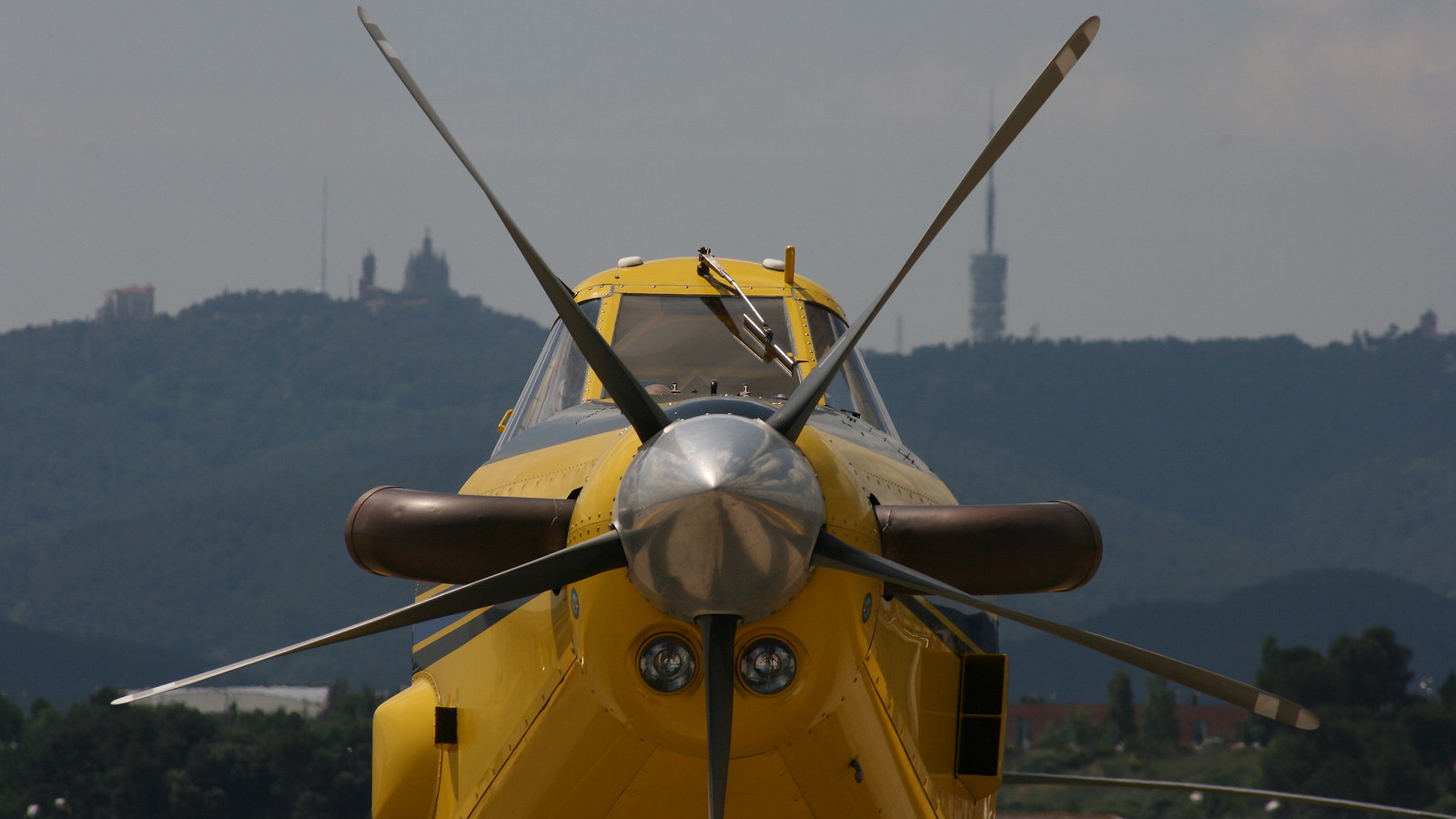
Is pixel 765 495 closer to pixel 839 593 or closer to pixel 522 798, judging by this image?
pixel 839 593

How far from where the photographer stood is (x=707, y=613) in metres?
6.01

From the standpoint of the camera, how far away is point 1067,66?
24.4ft

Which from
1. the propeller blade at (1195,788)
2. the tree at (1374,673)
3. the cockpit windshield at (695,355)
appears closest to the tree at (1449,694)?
the tree at (1374,673)

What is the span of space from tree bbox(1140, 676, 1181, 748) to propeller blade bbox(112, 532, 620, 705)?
290ft

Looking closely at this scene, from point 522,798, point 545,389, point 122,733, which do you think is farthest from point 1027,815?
point 122,733

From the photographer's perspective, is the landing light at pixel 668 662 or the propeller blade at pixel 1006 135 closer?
the landing light at pixel 668 662

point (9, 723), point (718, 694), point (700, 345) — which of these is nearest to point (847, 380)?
point (700, 345)

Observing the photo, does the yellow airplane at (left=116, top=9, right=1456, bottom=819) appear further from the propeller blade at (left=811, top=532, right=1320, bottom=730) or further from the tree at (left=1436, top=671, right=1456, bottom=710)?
the tree at (left=1436, top=671, right=1456, bottom=710)

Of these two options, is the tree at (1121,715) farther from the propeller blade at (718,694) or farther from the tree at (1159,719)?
the propeller blade at (718,694)

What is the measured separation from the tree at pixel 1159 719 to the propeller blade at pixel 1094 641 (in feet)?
287

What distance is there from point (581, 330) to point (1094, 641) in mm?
2479

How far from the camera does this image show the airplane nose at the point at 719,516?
5.66 meters

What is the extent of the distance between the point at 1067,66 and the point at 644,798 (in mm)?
3840

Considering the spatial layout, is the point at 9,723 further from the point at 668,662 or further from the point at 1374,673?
the point at 1374,673
